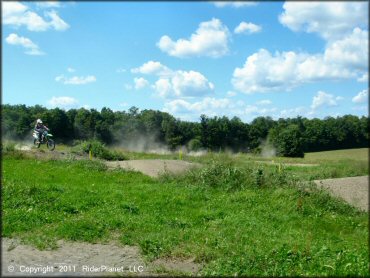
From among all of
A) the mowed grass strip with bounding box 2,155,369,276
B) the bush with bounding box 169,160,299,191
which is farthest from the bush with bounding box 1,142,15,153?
A: the bush with bounding box 169,160,299,191

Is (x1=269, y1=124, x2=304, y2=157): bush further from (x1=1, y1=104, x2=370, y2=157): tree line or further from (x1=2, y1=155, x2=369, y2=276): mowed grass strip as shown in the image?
(x1=1, y1=104, x2=370, y2=157): tree line

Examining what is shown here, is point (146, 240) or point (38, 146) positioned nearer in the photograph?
point (146, 240)

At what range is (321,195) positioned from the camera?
486 inches

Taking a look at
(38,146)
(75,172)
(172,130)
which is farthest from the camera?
(172,130)

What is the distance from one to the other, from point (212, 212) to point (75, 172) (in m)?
8.56

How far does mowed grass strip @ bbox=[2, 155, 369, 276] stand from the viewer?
663cm

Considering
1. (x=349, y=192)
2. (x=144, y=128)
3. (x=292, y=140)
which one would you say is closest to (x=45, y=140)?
(x=144, y=128)

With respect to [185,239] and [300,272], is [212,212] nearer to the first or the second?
[185,239]

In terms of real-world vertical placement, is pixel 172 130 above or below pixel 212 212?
above

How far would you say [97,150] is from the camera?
27.7 metres

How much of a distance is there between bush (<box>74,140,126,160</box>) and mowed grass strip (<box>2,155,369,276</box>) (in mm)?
13145

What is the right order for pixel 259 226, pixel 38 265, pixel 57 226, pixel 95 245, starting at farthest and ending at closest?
pixel 259 226 → pixel 57 226 → pixel 95 245 → pixel 38 265

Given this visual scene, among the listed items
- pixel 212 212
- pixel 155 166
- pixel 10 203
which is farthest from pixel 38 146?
pixel 212 212

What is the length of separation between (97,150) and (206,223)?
1932cm
